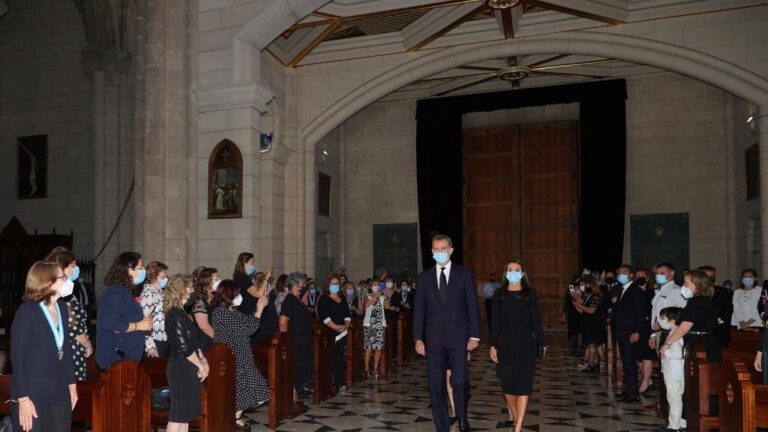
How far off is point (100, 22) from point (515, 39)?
9226 mm

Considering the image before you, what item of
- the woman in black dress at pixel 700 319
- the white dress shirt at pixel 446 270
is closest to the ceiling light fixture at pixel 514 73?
the woman in black dress at pixel 700 319

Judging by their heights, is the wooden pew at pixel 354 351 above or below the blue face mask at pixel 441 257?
below

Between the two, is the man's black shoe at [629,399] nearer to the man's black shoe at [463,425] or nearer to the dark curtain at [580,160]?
the man's black shoe at [463,425]

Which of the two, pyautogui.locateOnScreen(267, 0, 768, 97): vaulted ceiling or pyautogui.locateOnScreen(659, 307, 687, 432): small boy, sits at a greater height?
pyautogui.locateOnScreen(267, 0, 768, 97): vaulted ceiling

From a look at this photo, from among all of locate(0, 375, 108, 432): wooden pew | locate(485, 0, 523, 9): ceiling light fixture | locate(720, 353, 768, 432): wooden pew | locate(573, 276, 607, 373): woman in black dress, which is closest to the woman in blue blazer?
locate(0, 375, 108, 432): wooden pew

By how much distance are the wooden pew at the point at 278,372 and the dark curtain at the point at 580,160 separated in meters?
10.7

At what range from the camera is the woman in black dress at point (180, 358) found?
4.77m

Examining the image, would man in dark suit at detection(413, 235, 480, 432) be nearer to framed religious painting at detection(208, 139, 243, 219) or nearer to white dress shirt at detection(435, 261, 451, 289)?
white dress shirt at detection(435, 261, 451, 289)

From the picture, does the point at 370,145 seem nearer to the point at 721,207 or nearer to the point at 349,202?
the point at 349,202

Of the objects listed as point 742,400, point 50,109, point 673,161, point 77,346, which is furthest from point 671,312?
point 50,109

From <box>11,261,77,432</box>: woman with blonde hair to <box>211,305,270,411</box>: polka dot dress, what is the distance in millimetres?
2311

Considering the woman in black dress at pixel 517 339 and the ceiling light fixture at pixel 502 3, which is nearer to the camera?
the woman in black dress at pixel 517 339

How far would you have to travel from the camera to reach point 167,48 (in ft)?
32.5

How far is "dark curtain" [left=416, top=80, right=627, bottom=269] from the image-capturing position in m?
16.1
